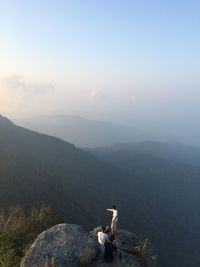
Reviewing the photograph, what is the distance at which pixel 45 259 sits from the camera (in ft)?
85.5

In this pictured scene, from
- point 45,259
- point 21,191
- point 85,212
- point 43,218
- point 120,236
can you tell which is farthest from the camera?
point 85,212

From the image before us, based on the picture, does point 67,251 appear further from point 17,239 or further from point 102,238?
point 17,239

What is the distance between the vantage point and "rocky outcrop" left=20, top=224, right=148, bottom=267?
85.5ft

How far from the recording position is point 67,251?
2647cm

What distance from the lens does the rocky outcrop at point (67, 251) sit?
1025 inches

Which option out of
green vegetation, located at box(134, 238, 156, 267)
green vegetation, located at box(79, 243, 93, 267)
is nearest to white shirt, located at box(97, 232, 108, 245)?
green vegetation, located at box(79, 243, 93, 267)

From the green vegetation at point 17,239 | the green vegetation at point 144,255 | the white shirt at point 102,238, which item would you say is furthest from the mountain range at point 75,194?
the white shirt at point 102,238

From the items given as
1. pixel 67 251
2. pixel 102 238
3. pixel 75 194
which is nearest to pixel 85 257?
pixel 67 251

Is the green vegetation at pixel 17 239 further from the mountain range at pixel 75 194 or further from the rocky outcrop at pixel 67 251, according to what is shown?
the mountain range at pixel 75 194

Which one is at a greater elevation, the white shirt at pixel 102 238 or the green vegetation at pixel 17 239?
the white shirt at pixel 102 238

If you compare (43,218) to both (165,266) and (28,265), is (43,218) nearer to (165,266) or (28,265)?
(28,265)

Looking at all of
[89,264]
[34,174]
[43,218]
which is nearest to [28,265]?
[89,264]

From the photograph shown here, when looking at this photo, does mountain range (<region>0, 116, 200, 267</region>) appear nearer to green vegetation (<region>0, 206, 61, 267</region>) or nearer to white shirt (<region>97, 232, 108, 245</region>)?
green vegetation (<region>0, 206, 61, 267</region>)

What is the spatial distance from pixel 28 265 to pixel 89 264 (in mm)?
3753
